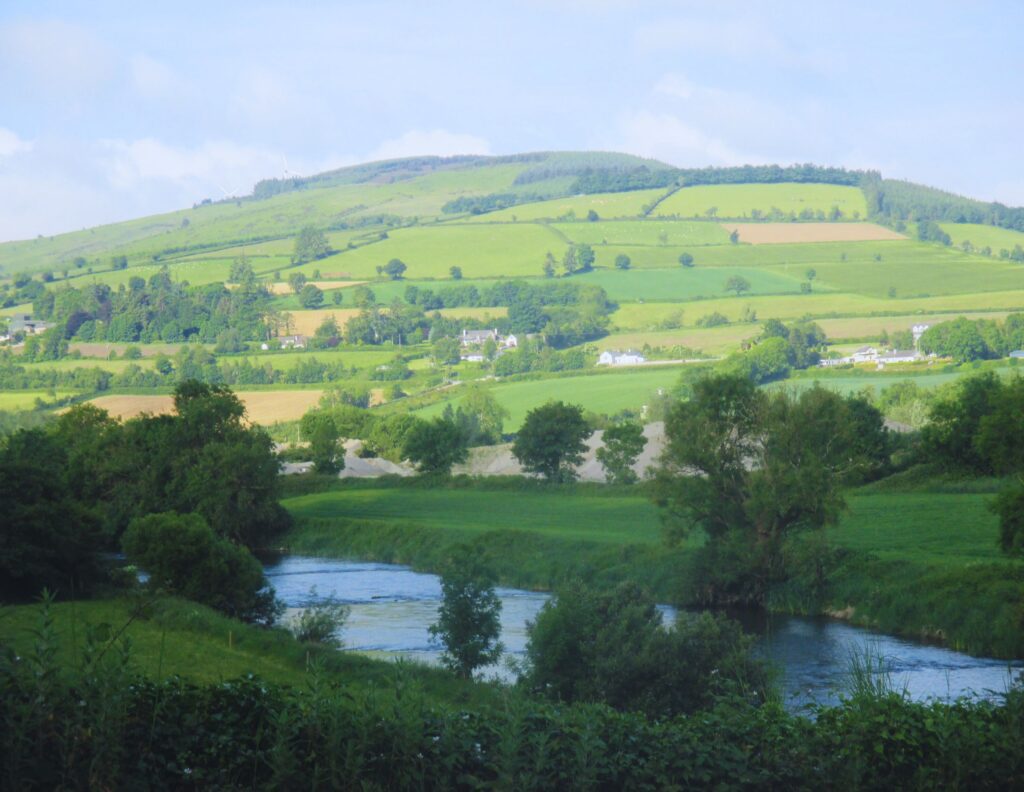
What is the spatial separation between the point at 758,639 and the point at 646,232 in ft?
468

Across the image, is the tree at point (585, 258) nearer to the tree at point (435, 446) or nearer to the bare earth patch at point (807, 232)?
the bare earth patch at point (807, 232)

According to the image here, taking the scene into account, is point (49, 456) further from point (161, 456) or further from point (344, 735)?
point (344, 735)

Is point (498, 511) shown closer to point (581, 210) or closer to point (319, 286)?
point (319, 286)

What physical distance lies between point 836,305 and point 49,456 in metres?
93.5

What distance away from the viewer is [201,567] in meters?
32.1

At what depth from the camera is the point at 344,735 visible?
814 centimetres

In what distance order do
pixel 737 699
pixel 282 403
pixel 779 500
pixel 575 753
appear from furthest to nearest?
pixel 282 403, pixel 779 500, pixel 737 699, pixel 575 753

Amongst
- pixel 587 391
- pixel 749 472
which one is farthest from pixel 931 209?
pixel 749 472

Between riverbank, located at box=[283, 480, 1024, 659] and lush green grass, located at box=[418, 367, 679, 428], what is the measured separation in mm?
34449

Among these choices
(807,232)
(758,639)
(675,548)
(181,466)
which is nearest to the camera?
(758,639)

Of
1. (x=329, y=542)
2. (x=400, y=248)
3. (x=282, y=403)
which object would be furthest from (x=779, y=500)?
(x=400, y=248)

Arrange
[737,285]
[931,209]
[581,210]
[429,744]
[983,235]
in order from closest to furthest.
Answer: [429,744] → [737,285] → [983,235] → [931,209] → [581,210]

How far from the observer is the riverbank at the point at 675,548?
3278cm

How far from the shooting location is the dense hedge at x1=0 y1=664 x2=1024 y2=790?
25.1 feet
